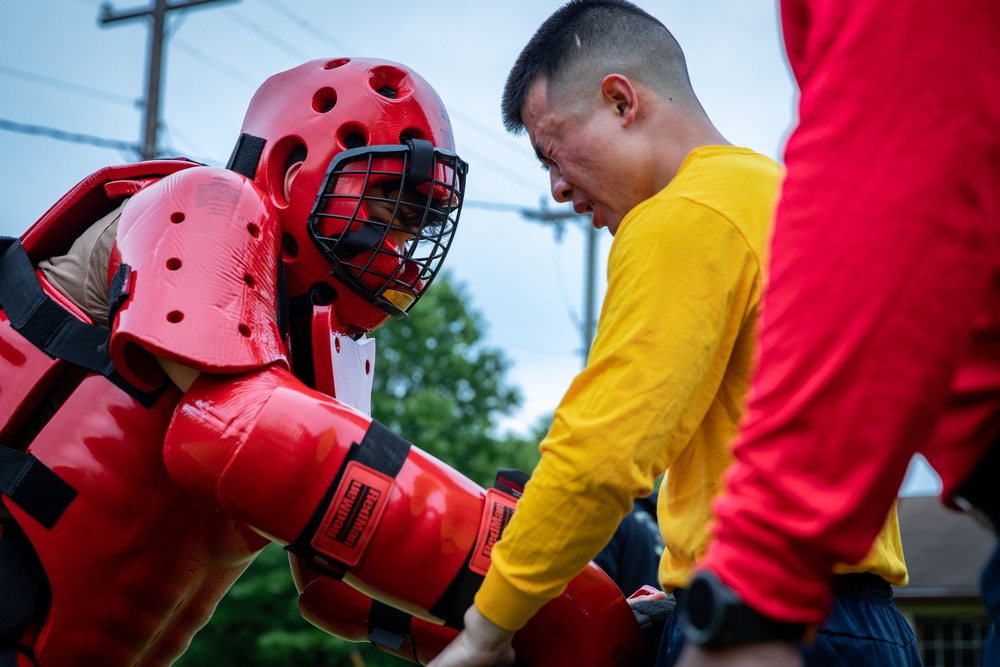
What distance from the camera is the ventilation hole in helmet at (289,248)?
314cm

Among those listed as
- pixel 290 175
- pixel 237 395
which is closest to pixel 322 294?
pixel 290 175

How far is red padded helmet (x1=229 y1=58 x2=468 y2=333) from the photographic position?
307 centimetres

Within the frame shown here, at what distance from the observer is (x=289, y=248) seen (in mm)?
3160

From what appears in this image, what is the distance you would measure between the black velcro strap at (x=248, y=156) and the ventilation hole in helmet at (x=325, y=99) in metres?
0.20

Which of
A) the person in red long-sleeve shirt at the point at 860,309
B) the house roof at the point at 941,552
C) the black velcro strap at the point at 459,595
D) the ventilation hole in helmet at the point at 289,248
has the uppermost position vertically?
the person in red long-sleeve shirt at the point at 860,309

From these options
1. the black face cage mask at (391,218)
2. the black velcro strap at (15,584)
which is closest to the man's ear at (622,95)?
the black face cage mask at (391,218)

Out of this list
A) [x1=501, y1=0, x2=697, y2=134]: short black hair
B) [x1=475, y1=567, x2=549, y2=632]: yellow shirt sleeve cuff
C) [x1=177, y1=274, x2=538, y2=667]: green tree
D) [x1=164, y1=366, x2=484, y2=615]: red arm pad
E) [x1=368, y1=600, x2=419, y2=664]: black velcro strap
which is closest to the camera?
[x1=475, y1=567, x2=549, y2=632]: yellow shirt sleeve cuff

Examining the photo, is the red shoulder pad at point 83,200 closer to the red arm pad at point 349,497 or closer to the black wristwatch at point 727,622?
the red arm pad at point 349,497

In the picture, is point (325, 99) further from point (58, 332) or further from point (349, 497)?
point (349, 497)

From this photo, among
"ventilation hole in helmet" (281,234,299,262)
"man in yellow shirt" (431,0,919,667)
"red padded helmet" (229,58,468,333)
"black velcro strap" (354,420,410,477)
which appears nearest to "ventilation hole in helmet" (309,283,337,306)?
"red padded helmet" (229,58,468,333)

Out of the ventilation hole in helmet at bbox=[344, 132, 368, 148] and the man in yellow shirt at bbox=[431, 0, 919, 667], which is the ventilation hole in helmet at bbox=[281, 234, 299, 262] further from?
the man in yellow shirt at bbox=[431, 0, 919, 667]

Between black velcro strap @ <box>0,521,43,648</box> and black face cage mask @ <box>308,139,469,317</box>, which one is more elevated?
black face cage mask @ <box>308,139,469,317</box>

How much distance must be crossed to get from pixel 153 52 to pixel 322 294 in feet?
44.7

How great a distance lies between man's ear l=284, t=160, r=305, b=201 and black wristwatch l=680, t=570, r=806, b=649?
2.15m
